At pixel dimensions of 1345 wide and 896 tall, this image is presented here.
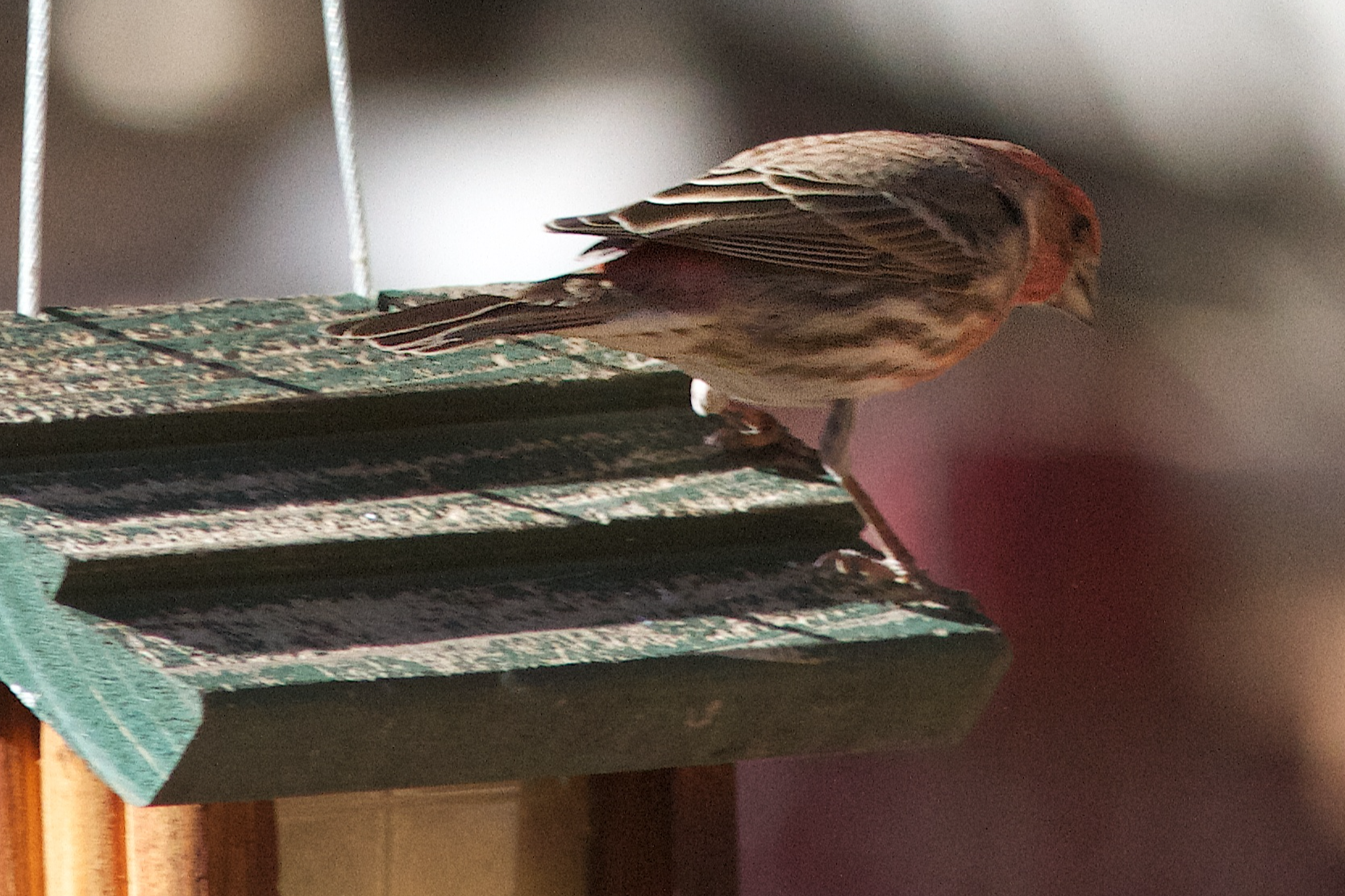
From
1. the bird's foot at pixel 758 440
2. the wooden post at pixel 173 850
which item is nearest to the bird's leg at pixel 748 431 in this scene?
the bird's foot at pixel 758 440

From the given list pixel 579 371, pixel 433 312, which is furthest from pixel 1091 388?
pixel 433 312

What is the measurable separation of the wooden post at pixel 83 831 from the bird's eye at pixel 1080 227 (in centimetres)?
107

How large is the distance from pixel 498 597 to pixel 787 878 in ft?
6.57

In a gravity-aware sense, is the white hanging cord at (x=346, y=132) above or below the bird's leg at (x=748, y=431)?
above

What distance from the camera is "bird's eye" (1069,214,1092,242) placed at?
1.87 m

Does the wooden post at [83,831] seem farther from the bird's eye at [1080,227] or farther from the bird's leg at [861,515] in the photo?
the bird's eye at [1080,227]

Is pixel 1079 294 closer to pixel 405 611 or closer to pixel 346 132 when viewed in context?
pixel 346 132

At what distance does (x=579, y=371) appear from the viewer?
4.83 feet

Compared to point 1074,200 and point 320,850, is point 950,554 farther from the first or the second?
point 320,850

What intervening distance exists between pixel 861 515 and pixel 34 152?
71 cm

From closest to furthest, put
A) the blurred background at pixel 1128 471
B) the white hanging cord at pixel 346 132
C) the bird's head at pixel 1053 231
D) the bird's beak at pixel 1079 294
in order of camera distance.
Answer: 1. the white hanging cord at pixel 346 132
2. the bird's head at pixel 1053 231
3. the bird's beak at pixel 1079 294
4. the blurred background at pixel 1128 471

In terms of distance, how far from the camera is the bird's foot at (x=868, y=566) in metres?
1.25

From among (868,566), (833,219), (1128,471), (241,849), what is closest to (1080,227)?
(833,219)

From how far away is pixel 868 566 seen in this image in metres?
1.26
